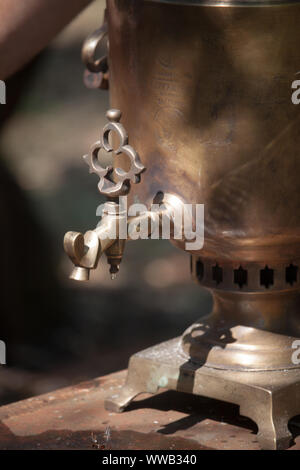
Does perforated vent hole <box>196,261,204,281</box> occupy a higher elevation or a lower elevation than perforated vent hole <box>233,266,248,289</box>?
higher

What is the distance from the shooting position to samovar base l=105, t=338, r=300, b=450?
2033 mm

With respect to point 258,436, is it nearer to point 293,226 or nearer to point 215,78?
point 293,226

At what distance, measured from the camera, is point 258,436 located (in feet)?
6.69

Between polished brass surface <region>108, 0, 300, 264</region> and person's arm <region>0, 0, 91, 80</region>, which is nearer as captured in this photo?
polished brass surface <region>108, 0, 300, 264</region>

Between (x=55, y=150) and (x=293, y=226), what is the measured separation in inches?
138

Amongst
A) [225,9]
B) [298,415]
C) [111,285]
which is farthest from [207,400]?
[111,285]

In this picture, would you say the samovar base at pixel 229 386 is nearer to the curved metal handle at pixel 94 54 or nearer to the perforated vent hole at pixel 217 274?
the perforated vent hole at pixel 217 274

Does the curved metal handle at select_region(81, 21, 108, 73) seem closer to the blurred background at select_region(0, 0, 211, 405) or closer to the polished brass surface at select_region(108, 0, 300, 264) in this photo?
the polished brass surface at select_region(108, 0, 300, 264)

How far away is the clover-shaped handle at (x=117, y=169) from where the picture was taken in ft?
6.28

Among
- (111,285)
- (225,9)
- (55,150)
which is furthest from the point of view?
(55,150)

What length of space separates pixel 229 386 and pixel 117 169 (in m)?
0.49

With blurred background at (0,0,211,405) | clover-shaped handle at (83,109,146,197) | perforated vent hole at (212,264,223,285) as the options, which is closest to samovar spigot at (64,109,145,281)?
clover-shaped handle at (83,109,146,197)

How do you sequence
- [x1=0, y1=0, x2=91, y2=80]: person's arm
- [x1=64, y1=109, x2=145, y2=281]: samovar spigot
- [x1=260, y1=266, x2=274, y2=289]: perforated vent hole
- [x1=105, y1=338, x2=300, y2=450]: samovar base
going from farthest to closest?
1. [x1=0, y1=0, x2=91, y2=80]: person's arm
2. [x1=260, y1=266, x2=274, y2=289]: perforated vent hole
3. [x1=105, y1=338, x2=300, y2=450]: samovar base
4. [x1=64, y1=109, x2=145, y2=281]: samovar spigot

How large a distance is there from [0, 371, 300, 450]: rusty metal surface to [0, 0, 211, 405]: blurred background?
3.67 feet
